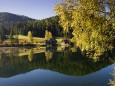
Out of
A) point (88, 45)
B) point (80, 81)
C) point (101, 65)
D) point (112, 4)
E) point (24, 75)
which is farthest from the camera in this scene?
point (101, 65)

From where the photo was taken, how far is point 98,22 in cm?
1680

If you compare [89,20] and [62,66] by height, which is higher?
[89,20]

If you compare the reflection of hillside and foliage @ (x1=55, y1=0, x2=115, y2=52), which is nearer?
foliage @ (x1=55, y1=0, x2=115, y2=52)

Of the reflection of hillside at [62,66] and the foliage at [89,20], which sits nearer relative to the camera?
the foliage at [89,20]

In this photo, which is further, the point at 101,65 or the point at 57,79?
the point at 101,65

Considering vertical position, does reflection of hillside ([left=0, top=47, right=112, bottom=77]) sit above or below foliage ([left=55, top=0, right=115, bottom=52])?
below

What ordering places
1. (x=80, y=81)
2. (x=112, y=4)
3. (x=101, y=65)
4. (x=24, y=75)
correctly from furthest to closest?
(x=101, y=65) < (x=24, y=75) < (x=80, y=81) < (x=112, y=4)

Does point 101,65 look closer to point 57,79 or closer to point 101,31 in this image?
point 57,79

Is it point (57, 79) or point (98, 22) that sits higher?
point (98, 22)

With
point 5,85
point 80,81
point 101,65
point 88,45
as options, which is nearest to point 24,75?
point 5,85

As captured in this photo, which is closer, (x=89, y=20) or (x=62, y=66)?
(x=89, y=20)

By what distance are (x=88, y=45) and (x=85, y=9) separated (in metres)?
2.62

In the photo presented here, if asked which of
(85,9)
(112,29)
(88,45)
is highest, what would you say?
(85,9)

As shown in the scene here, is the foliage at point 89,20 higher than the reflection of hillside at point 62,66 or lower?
higher
